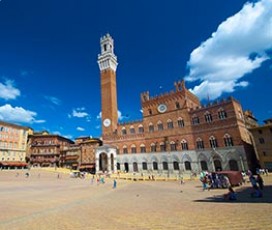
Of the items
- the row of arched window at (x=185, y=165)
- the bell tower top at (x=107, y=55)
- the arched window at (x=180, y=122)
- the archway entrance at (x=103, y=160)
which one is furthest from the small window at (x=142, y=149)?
the bell tower top at (x=107, y=55)

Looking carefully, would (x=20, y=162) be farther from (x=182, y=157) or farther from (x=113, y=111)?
(x=182, y=157)

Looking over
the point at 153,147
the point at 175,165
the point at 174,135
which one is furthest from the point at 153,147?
the point at 175,165

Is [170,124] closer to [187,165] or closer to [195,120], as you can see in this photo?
[195,120]

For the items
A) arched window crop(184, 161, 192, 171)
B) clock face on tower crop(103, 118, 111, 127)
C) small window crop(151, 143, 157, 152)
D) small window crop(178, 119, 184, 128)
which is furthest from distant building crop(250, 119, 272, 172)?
clock face on tower crop(103, 118, 111, 127)

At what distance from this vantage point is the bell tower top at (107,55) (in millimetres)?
62219

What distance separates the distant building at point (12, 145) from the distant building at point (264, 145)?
59.8 meters

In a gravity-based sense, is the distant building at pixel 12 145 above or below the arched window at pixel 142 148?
above

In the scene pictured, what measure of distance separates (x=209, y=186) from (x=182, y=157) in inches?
882

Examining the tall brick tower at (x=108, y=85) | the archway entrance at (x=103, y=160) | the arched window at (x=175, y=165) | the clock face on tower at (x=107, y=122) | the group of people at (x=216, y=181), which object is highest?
the tall brick tower at (x=108, y=85)

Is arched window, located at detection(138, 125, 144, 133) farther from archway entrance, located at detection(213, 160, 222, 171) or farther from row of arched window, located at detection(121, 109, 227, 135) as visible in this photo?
archway entrance, located at detection(213, 160, 222, 171)

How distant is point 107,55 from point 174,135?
3486cm

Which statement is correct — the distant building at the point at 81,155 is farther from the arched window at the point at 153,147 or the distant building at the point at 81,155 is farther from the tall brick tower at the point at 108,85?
the arched window at the point at 153,147

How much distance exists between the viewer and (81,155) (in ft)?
Answer: 204

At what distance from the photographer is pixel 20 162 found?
56812mm
